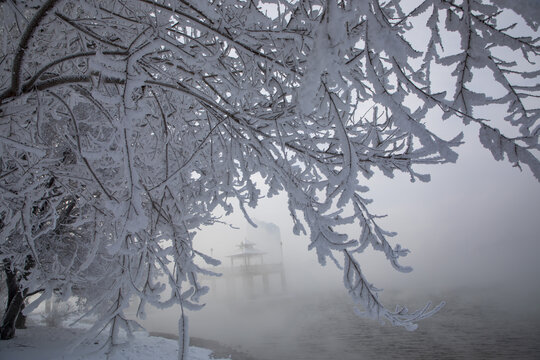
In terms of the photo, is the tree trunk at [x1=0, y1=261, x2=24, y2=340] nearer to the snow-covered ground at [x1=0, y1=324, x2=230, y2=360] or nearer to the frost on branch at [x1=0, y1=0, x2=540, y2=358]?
the snow-covered ground at [x1=0, y1=324, x2=230, y2=360]

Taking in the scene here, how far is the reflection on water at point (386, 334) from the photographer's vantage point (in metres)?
12.5

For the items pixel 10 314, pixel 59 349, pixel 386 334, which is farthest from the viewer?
pixel 386 334

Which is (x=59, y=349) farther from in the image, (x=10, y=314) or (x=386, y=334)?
(x=386, y=334)

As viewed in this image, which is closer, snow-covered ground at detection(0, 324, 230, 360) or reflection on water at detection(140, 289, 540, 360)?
snow-covered ground at detection(0, 324, 230, 360)

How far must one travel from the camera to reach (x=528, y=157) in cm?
86

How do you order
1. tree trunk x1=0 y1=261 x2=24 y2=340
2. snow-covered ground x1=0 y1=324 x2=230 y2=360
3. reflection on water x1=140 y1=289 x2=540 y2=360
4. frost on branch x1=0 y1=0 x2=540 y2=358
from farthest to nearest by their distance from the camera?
reflection on water x1=140 y1=289 x2=540 y2=360 < tree trunk x1=0 y1=261 x2=24 y2=340 < snow-covered ground x1=0 y1=324 x2=230 y2=360 < frost on branch x1=0 y1=0 x2=540 y2=358

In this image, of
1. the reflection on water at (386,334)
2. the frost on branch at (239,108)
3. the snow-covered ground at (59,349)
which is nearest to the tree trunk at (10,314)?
the snow-covered ground at (59,349)

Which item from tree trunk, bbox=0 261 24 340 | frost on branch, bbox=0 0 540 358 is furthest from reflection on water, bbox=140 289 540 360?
frost on branch, bbox=0 0 540 358

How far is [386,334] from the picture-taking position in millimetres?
15750

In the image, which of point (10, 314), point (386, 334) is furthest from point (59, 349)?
point (386, 334)

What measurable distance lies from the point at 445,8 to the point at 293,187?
115 centimetres

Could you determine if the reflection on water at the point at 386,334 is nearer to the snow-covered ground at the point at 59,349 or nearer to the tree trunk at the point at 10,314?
the snow-covered ground at the point at 59,349

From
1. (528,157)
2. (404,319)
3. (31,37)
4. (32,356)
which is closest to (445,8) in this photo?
(528,157)

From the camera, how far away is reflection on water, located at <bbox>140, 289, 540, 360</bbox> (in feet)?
40.9
